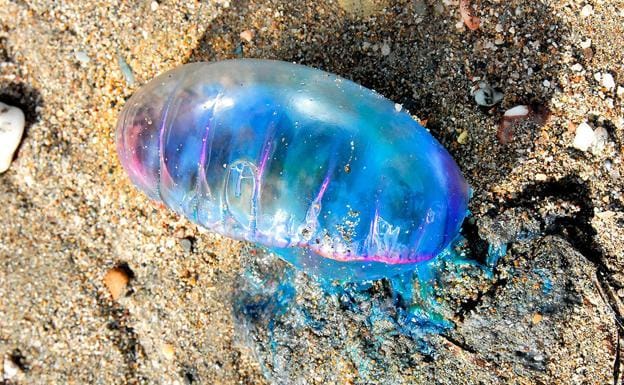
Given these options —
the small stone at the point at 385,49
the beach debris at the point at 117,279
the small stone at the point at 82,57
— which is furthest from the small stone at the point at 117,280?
the small stone at the point at 385,49

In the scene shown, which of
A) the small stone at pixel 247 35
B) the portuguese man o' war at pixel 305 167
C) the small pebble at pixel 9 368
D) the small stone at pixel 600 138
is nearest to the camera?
the portuguese man o' war at pixel 305 167

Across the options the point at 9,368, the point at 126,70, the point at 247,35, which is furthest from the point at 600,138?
the point at 9,368

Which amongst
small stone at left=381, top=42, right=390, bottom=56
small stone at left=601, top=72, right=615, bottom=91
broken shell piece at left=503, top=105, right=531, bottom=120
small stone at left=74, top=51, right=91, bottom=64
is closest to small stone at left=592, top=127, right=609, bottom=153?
small stone at left=601, top=72, right=615, bottom=91

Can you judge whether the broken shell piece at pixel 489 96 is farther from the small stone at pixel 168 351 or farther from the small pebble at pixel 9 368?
the small pebble at pixel 9 368

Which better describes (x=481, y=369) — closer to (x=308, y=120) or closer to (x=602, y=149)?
(x=602, y=149)

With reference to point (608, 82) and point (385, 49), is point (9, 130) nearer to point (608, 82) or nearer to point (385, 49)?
point (385, 49)

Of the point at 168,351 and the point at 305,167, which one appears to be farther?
the point at 168,351

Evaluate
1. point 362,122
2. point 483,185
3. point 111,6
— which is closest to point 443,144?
point 483,185
